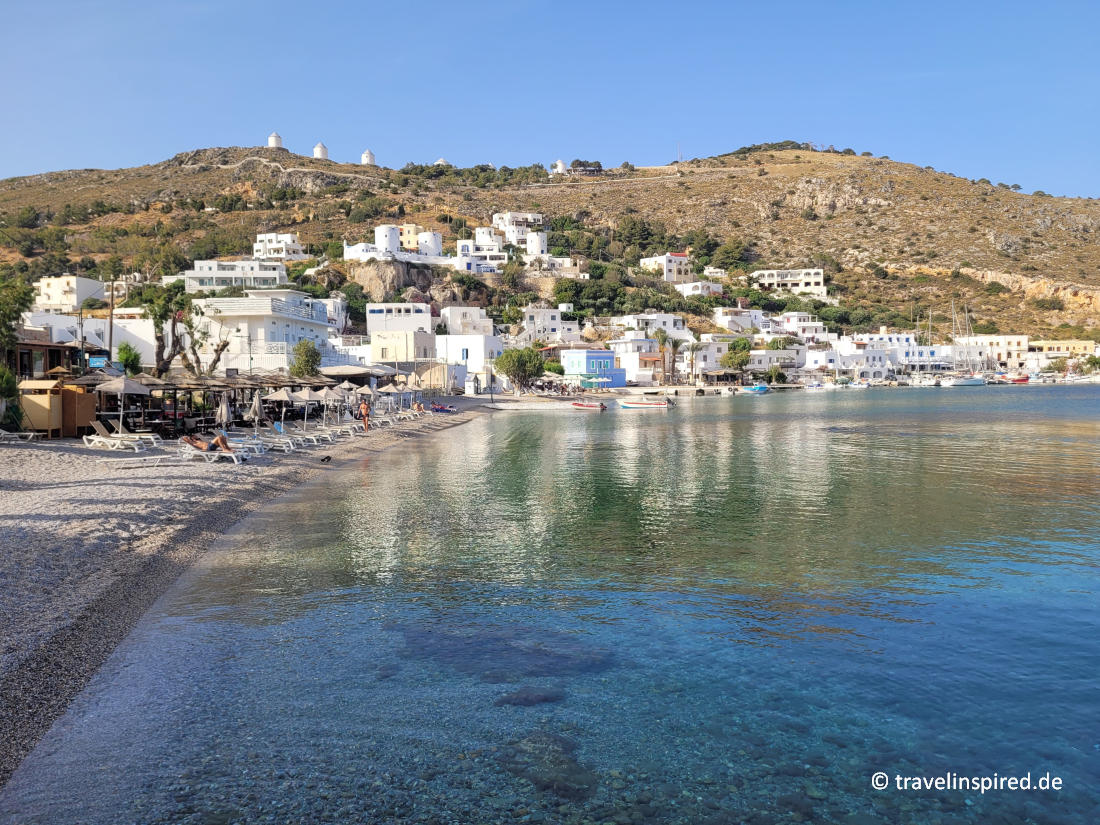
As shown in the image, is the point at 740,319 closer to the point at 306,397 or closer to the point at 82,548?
the point at 306,397

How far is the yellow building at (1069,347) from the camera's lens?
409 ft

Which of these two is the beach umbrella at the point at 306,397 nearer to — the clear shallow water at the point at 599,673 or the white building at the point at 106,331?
the white building at the point at 106,331

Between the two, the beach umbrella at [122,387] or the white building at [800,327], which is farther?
the white building at [800,327]

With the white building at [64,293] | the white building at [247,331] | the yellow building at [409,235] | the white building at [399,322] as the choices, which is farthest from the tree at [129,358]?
the yellow building at [409,235]

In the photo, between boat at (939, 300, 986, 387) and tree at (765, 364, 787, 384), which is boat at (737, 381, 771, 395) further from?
boat at (939, 300, 986, 387)

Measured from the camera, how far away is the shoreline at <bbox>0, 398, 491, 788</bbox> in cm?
786

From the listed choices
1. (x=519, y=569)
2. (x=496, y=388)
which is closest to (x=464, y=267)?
(x=496, y=388)

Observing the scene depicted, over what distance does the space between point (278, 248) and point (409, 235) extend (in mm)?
23768

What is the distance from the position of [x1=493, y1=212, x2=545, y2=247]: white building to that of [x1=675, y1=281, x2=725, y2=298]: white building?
30.4 meters

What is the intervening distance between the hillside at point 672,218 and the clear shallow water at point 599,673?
110535mm

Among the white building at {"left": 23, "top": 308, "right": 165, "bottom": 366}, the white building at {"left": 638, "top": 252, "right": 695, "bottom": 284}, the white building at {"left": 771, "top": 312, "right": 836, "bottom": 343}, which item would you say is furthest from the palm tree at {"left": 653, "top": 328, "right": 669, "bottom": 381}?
the white building at {"left": 23, "top": 308, "right": 165, "bottom": 366}

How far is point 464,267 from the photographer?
4823 inches

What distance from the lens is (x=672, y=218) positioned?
168 m

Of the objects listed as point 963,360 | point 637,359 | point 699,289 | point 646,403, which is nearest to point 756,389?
point 637,359
